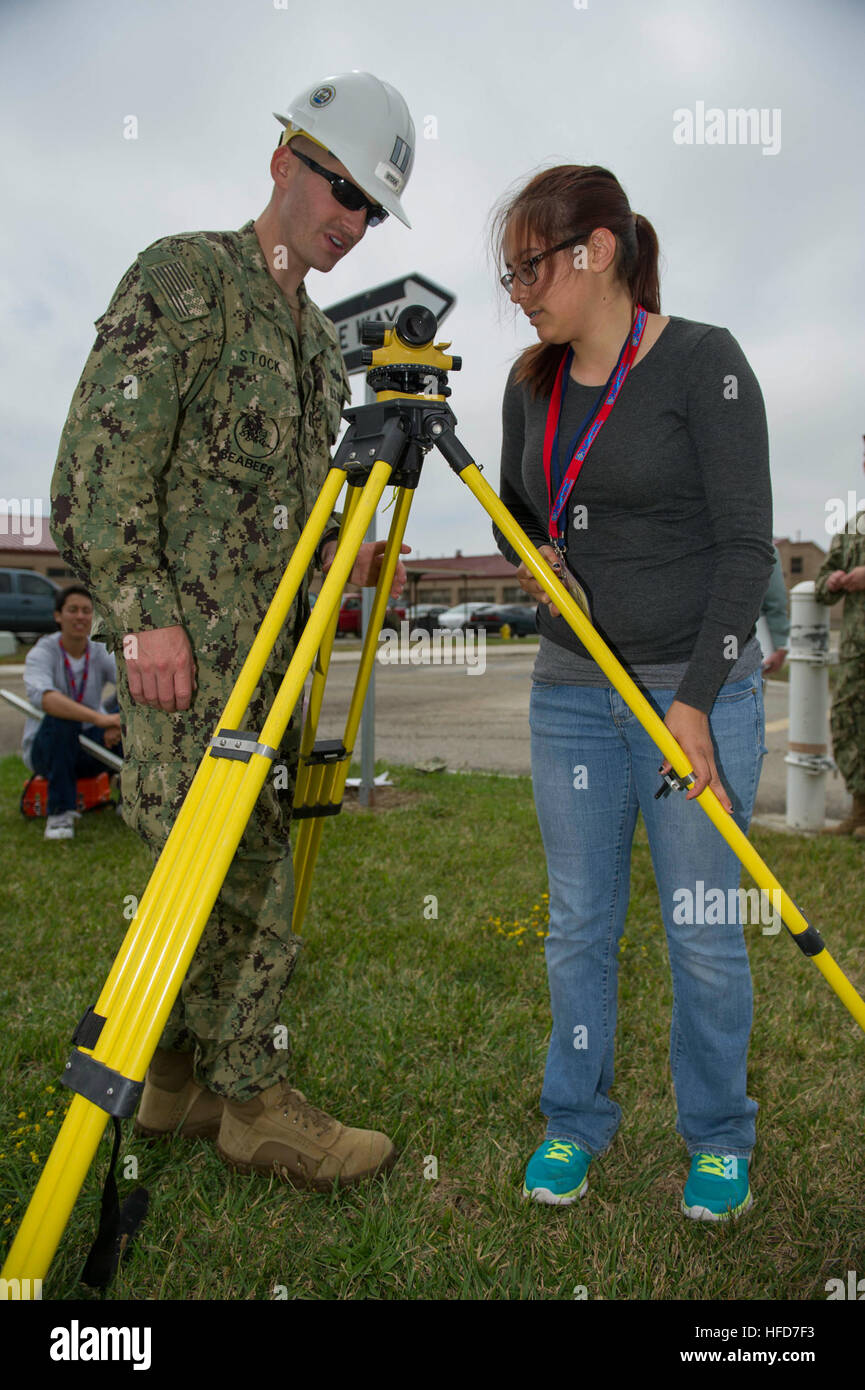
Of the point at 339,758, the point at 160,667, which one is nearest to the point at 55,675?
the point at 339,758

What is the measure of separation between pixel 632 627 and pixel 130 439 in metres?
1.27

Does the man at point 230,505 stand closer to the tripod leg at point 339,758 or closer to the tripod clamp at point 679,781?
the tripod leg at point 339,758

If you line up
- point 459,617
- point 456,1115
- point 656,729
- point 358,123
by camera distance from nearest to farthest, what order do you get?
point 656,729 → point 358,123 → point 456,1115 → point 459,617

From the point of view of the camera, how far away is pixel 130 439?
207 centimetres

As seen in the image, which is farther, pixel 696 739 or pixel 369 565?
pixel 369 565

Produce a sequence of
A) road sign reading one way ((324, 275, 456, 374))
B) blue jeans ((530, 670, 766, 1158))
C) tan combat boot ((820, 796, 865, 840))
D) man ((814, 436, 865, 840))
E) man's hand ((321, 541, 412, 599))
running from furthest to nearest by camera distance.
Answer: tan combat boot ((820, 796, 865, 840)), man ((814, 436, 865, 840)), road sign reading one way ((324, 275, 456, 374)), man's hand ((321, 541, 412, 599)), blue jeans ((530, 670, 766, 1158))

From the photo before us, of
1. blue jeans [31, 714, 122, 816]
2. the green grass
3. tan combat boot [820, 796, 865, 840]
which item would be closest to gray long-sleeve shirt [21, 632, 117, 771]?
blue jeans [31, 714, 122, 816]

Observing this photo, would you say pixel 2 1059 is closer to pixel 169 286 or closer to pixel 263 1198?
pixel 263 1198

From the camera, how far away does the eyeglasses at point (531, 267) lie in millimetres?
2076

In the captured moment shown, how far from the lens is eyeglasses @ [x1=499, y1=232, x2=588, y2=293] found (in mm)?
2076

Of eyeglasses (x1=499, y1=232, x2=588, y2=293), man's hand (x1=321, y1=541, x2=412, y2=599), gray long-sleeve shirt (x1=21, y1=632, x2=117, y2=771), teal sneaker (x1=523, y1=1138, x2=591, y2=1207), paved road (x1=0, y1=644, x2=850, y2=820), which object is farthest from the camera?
paved road (x1=0, y1=644, x2=850, y2=820)

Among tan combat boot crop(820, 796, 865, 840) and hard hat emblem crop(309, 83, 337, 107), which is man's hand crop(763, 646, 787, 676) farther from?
hard hat emblem crop(309, 83, 337, 107)

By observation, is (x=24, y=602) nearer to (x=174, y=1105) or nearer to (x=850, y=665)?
(x=850, y=665)

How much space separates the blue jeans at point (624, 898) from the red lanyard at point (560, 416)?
1.52 ft
